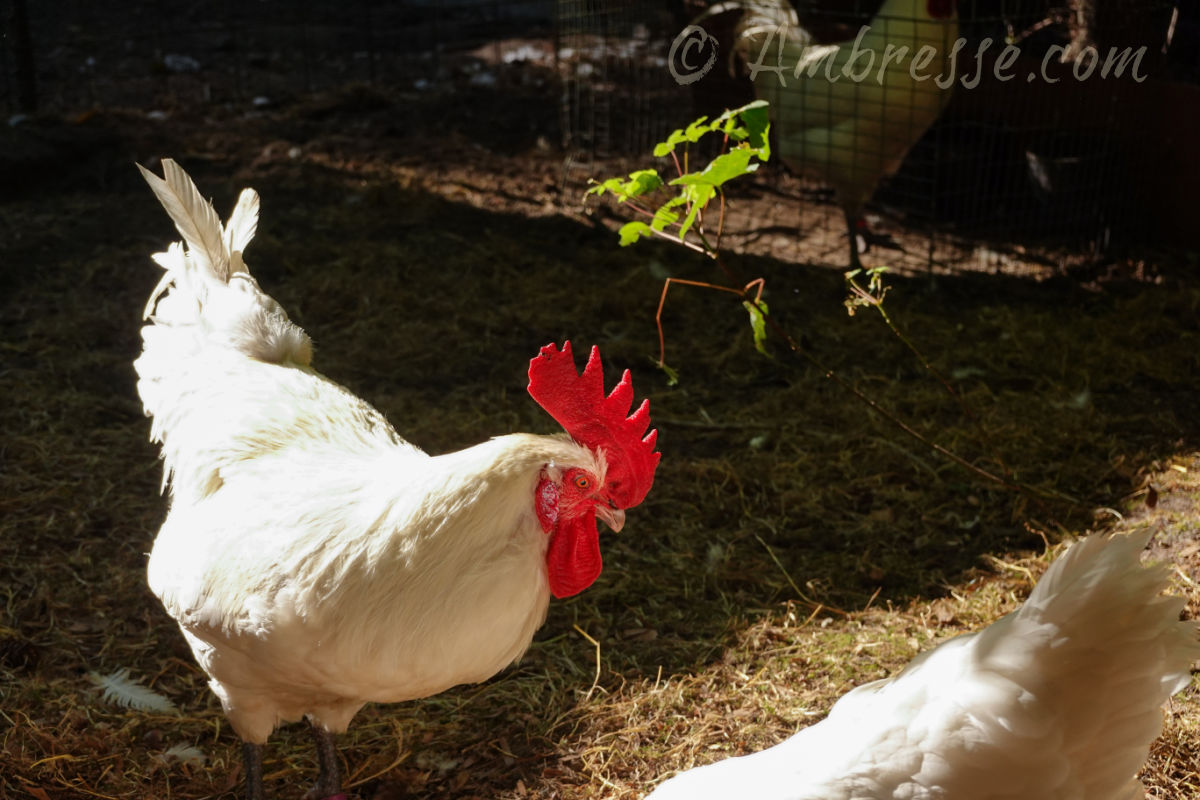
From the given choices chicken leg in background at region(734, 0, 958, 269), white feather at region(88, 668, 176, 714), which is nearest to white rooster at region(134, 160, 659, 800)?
white feather at region(88, 668, 176, 714)

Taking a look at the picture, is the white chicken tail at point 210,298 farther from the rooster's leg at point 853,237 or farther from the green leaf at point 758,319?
the rooster's leg at point 853,237

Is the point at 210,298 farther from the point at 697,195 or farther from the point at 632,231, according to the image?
the point at 697,195

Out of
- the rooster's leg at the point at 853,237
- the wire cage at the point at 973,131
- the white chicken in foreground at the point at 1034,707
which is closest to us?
the white chicken in foreground at the point at 1034,707

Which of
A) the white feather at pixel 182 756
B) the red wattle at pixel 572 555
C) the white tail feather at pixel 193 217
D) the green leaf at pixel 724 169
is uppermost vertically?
the green leaf at pixel 724 169

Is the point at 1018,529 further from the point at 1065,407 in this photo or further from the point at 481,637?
the point at 481,637

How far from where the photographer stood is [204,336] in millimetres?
3508

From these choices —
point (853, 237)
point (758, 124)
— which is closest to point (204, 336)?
point (758, 124)

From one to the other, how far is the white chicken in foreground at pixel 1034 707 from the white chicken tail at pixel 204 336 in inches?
75.1

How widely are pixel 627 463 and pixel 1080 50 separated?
21.0 feet

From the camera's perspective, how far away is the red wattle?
2.57m

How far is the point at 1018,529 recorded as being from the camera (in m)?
4.45

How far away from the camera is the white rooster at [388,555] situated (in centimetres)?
248

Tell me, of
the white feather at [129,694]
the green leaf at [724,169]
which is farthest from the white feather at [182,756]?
the green leaf at [724,169]

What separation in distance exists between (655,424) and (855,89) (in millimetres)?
3014
